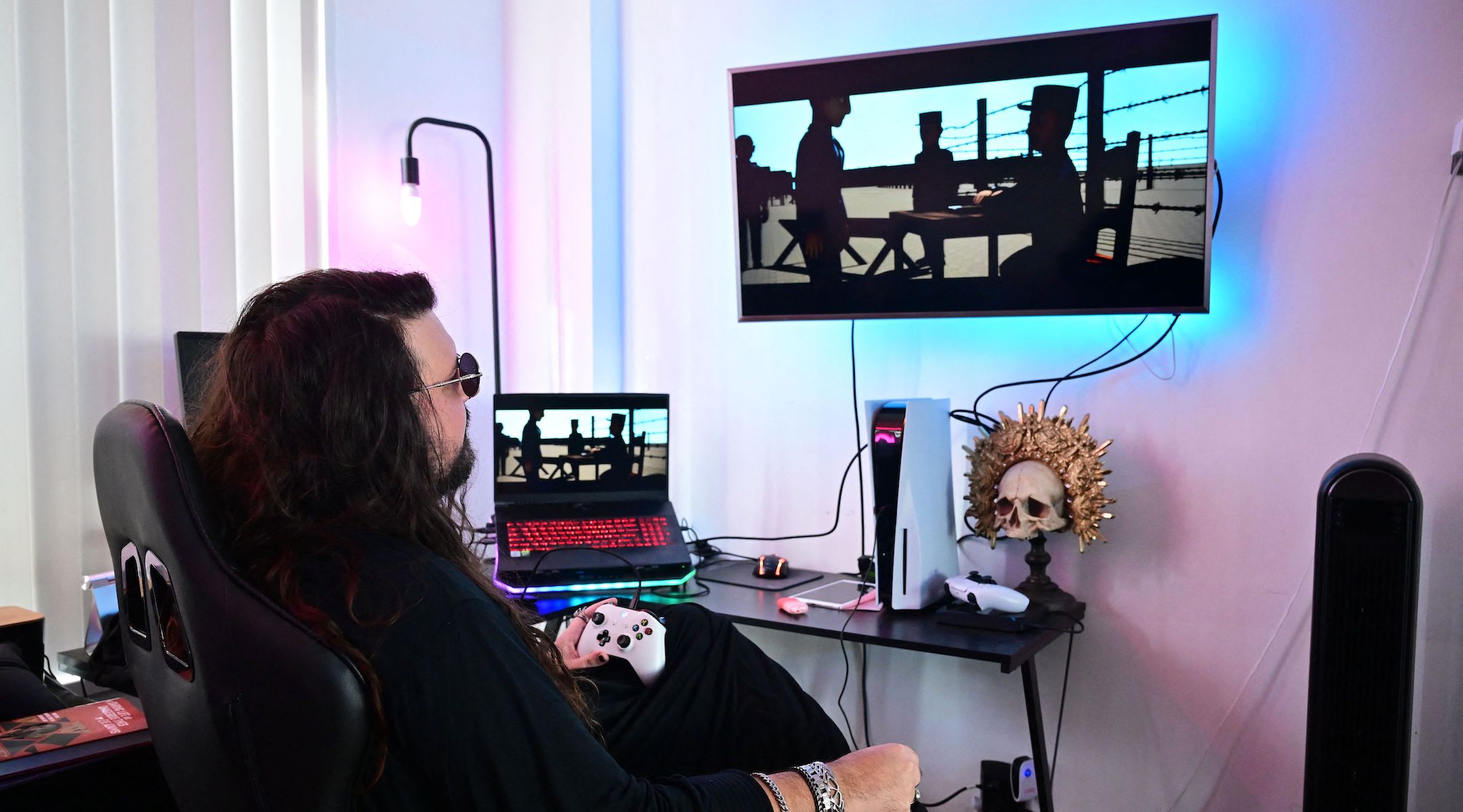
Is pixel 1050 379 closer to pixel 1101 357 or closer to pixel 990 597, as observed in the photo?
pixel 1101 357

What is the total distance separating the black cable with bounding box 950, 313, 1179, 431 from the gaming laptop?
2.30 ft

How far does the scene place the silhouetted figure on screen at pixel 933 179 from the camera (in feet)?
7.00

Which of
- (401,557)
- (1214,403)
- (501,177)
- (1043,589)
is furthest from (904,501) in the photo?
(501,177)

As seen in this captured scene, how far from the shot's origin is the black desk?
1771 millimetres

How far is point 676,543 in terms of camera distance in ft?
7.41

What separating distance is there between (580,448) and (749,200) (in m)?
0.71

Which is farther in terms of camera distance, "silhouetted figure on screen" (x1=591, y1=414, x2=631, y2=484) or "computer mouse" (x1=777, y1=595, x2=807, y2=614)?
"silhouetted figure on screen" (x1=591, y1=414, x2=631, y2=484)

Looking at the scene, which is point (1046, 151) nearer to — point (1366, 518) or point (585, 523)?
point (1366, 518)

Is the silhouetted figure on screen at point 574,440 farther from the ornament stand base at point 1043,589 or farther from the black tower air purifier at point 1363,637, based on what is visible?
the black tower air purifier at point 1363,637

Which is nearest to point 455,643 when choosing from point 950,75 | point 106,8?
point 950,75

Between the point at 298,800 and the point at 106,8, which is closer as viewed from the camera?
the point at 298,800

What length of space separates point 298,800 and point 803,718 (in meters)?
0.79

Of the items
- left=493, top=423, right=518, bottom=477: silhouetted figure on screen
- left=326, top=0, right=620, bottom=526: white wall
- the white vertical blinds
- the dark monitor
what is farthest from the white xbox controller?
the white vertical blinds

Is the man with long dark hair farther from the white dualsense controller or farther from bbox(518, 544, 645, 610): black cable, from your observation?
bbox(518, 544, 645, 610): black cable
